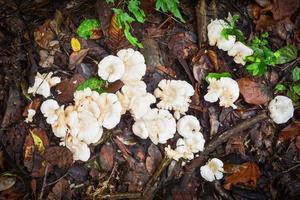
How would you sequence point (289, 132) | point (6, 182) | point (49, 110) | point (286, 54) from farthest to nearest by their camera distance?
point (286, 54)
point (289, 132)
point (49, 110)
point (6, 182)

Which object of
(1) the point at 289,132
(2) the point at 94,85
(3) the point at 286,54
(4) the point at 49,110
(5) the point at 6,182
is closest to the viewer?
(5) the point at 6,182

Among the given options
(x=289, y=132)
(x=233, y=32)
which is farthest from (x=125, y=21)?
(x=289, y=132)

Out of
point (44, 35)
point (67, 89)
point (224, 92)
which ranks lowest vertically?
point (224, 92)

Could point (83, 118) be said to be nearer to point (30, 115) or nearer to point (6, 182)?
point (30, 115)

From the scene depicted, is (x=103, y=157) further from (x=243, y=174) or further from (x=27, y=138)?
(x=243, y=174)

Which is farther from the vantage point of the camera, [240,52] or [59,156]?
[240,52]

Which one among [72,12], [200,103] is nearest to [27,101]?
[72,12]

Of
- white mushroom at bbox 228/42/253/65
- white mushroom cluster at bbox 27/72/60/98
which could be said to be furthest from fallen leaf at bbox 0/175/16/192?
white mushroom at bbox 228/42/253/65
